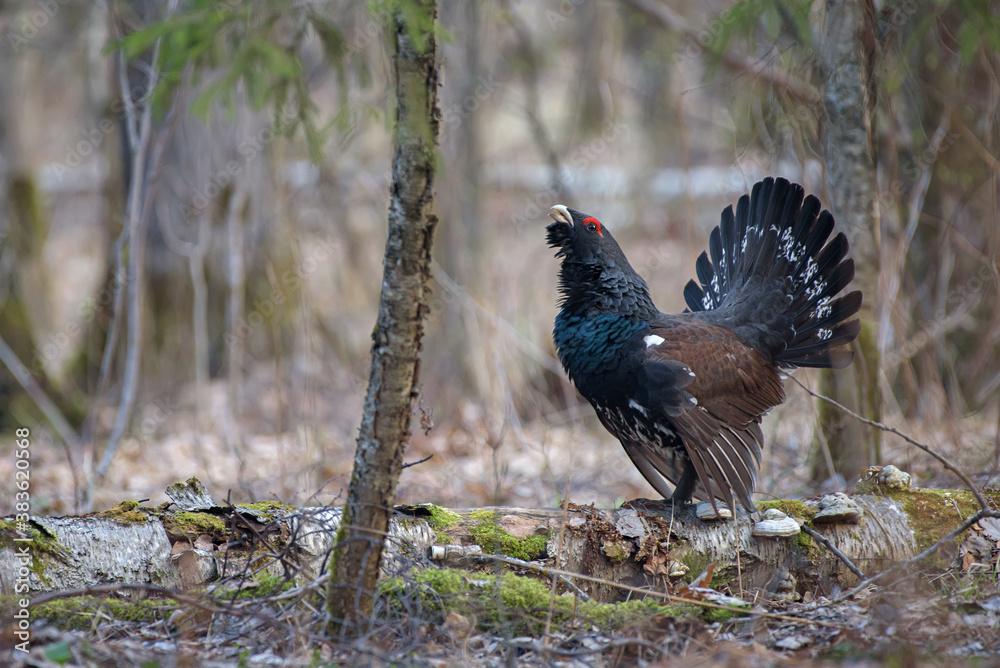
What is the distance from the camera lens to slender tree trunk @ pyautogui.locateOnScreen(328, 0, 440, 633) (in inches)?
101

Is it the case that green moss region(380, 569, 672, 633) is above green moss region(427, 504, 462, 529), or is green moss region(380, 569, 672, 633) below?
below

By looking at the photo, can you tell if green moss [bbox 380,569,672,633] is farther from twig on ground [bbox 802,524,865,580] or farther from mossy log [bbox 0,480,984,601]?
twig on ground [bbox 802,524,865,580]

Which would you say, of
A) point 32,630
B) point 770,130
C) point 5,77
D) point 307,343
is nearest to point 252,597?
point 32,630

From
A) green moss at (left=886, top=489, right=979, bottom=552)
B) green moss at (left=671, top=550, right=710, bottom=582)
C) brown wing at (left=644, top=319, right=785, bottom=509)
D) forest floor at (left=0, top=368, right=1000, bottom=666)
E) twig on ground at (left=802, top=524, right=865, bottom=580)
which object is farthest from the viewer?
brown wing at (left=644, top=319, right=785, bottom=509)

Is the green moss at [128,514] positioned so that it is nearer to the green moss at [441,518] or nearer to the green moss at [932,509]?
the green moss at [441,518]

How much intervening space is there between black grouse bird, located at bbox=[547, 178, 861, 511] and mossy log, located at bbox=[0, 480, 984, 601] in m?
0.31

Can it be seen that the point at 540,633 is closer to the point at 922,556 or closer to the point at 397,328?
the point at 397,328

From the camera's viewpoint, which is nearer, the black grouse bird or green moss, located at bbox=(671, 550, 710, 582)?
green moss, located at bbox=(671, 550, 710, 582)

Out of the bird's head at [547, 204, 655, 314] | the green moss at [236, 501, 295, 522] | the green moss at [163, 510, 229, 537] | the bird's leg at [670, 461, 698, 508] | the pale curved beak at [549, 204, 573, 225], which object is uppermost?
the pale curved beak at [549, 204, 573, 225]

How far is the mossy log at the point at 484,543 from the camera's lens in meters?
3.00

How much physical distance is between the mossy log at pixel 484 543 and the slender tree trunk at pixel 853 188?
1048 millimetres

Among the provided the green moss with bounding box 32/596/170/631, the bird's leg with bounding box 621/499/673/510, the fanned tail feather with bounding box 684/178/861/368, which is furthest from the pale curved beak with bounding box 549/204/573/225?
the green moss with bounding box 32/596/170/631

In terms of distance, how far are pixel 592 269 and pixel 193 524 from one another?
2594 mm

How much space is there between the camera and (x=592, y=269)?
14.8ft
